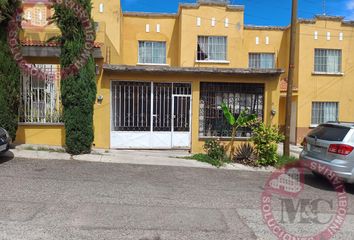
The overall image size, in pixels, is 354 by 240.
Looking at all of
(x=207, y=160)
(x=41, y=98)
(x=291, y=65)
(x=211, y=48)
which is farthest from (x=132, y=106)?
(x=211, y=48)

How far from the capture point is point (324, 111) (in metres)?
19.5

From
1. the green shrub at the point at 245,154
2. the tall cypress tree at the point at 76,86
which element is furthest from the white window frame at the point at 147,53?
the green shrub at the point at 245,154

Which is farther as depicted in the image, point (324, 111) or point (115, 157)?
point (324, 111)

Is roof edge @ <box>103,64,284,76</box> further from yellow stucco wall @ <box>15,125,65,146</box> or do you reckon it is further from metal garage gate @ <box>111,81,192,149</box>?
yellow stucco wall @ <box>15,125,65,146</box>

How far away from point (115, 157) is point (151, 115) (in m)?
2.57

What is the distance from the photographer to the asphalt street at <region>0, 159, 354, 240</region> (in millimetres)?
5109

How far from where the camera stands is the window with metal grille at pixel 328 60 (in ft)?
64.2

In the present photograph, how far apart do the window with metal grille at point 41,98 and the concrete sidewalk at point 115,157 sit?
3.86ft

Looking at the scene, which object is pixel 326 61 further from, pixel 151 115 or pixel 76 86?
pixel 76 86

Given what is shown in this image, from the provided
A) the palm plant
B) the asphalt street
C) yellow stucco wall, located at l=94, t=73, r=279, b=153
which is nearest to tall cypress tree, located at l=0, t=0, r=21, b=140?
the asphalt street

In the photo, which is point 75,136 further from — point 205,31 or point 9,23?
point 205,31

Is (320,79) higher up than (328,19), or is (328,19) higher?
(328,19)

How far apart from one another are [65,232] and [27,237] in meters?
0.50

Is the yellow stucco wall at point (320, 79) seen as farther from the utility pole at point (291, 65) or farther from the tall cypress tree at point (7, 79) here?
the tall cypress tree at point (7, 79)
